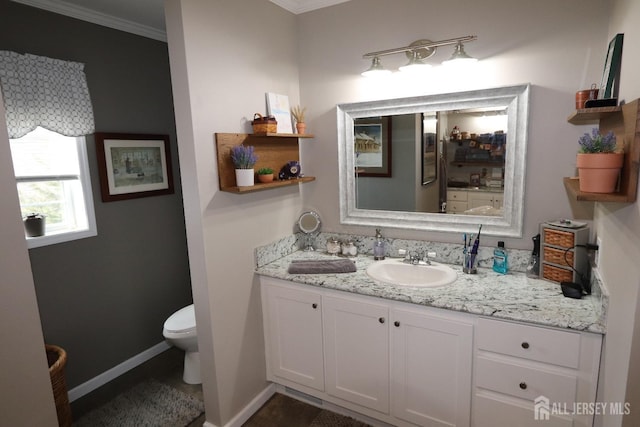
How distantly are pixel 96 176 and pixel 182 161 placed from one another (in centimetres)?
107

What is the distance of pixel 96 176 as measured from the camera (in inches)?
99.5

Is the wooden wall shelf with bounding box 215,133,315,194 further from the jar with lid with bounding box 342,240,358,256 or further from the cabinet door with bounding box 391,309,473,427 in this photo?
the cabinet door with bounding box 391,309,473,427

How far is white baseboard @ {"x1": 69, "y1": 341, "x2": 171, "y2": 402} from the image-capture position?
2455mm

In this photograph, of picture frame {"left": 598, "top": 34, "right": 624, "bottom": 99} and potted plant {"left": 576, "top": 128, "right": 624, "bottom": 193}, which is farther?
picture frame {"left": 598, "top": 34, "right": 624, "bottom": 99}

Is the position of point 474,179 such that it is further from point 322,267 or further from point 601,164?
point 322,267

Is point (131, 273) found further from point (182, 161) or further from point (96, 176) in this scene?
point (182, 161)

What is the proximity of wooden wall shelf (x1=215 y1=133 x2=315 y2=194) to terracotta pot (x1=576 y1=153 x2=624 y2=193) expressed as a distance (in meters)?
1.48

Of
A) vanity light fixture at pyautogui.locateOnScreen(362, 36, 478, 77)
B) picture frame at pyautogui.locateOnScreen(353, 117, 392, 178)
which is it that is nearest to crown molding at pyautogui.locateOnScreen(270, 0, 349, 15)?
vanity light fixture at pyautogui.locateOnScreen(362, 36, 478, 77)

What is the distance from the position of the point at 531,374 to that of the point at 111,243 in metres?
2.71

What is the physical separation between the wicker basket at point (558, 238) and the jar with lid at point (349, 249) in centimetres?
112

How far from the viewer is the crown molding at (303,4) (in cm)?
234

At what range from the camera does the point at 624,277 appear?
3.77 feet

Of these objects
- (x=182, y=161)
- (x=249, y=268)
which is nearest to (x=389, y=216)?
(x=249, y=268)

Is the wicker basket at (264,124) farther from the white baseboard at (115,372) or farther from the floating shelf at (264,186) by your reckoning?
the white baseboard at (115,372)
